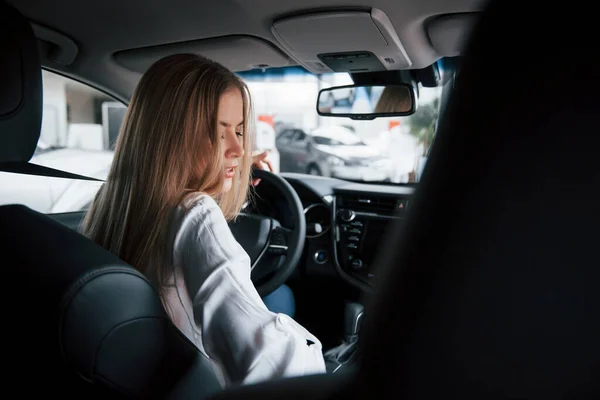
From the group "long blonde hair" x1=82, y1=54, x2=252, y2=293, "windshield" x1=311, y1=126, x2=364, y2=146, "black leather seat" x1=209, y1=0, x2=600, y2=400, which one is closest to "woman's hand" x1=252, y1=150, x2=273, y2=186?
"long blonde hair" x1=82, y1=54, x2=252, y2=293

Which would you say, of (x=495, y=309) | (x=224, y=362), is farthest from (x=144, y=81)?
(x=495, y=309)

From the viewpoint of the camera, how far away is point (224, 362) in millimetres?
1064

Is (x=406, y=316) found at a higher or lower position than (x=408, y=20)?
lower

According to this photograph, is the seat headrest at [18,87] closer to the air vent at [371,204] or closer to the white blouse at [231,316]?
the white blouse at [231,316]

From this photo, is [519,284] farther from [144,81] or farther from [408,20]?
[408,20]

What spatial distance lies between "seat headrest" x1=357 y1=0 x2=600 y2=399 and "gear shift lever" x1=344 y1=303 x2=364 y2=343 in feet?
7.74

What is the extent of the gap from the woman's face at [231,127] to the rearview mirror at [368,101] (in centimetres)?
118

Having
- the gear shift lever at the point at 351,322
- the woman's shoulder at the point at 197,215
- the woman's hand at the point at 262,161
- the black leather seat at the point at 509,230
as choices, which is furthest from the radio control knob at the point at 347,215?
the black leather seat at the point at 509,230

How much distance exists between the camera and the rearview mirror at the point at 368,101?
2.50m

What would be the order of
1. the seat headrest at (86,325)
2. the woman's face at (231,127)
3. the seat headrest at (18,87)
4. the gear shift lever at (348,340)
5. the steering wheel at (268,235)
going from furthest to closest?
the gear shift lever at (348,340)
the steering wheel at (268,235)
the woman's face at (231,127)
the seat headrest at (18,87)
the seat headrest at (86,325)

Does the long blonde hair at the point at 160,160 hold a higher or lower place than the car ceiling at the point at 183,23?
lower

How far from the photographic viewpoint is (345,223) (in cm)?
307

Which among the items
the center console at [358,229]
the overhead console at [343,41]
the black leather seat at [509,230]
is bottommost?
the center console at [358,229]

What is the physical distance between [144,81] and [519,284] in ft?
4.08
